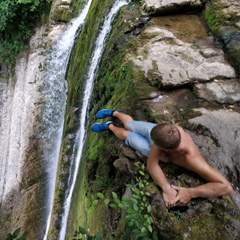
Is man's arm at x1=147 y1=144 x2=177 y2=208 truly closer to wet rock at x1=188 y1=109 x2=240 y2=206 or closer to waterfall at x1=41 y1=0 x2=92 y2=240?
wet rock at x1=188 y1=109 x2=240 y2=206

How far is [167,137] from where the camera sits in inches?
100

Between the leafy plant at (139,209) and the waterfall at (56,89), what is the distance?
4.82m

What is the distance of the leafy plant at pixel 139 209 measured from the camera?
2.55 metres

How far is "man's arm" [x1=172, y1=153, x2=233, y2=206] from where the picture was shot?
8.80 feet

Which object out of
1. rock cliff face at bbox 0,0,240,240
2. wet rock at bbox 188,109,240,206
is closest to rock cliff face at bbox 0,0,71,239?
rock cliff face at bbox 0,0,240,240

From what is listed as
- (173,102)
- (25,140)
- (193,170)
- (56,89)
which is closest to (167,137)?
(193,170)

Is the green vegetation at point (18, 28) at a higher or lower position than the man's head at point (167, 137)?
lower

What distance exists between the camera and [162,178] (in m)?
2.86

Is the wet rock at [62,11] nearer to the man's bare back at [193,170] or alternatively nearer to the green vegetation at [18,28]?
the green vegetation at [18,28]

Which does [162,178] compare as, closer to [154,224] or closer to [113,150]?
[154,224]

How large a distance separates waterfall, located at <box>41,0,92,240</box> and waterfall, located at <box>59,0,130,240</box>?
5.36ft

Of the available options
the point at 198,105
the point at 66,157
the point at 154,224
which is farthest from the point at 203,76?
the point at 66,157

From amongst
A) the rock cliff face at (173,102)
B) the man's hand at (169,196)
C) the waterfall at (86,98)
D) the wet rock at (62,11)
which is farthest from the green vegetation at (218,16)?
the wet rock at (62,11)

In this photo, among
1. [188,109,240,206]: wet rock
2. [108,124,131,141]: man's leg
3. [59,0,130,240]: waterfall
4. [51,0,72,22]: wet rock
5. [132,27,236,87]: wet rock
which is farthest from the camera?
[51,0,72,22]: wet rock
